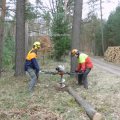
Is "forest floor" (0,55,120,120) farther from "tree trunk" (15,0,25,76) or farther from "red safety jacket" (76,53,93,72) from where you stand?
"tree trunk" (15,0,25,76)

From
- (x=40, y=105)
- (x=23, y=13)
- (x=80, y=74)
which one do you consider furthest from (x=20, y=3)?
(x=40, y=105)

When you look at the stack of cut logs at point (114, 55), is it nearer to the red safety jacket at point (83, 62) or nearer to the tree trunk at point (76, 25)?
the tree trunk at point (76, 25)

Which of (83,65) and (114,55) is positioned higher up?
(83,65)

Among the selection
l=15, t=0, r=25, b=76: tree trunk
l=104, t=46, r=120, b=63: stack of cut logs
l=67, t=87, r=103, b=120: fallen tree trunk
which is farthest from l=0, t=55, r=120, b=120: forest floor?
l=104, t=46, r=120, b=63: stack of cut logs

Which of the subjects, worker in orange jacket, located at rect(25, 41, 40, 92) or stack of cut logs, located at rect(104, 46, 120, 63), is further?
stack of cut logs, located at rect(104, 46, 120, 63)

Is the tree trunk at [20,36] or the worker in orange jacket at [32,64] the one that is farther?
the tree trunk at [20,36]

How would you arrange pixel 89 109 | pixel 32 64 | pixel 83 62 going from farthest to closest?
pixel 83 62, pixel 32 64, pixel 89 109

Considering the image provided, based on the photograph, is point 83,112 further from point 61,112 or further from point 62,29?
point 62,29

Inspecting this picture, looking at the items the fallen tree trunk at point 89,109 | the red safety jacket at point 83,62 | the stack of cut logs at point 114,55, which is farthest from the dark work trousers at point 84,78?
the stack of cut logs at point 114,55

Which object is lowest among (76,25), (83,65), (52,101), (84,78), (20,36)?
(52,101)

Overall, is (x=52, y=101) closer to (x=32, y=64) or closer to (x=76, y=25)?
(x=32, y=64)

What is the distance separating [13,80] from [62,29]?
585 inches

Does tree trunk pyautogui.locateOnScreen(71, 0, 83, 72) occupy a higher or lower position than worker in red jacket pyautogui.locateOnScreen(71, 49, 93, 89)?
higher

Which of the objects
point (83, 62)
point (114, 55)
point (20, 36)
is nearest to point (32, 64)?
point (83, 62)
